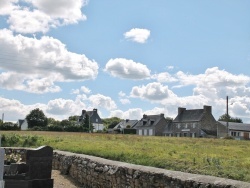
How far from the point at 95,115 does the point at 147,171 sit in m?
110

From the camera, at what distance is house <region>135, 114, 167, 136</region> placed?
87750mm

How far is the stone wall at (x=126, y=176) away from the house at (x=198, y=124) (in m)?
65.9

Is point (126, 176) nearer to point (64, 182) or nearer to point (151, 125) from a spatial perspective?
point (64, 182)

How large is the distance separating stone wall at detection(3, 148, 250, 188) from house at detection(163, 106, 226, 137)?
6589cm

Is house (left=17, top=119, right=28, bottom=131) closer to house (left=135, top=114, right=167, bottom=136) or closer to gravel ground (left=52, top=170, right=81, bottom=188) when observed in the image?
house (left=135, top=114, right=167, bottom=136)

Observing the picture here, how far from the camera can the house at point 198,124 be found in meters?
78.1

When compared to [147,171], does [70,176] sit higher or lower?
lower

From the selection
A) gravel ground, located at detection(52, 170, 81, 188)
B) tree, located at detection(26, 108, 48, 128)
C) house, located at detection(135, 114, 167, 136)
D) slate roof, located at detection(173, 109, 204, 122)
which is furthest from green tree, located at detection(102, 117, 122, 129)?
gravel ground, located at detection(52, 170, 81, 188)

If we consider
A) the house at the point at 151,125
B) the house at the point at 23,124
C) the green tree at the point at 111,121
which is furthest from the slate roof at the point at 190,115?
the house at the point at 23,124

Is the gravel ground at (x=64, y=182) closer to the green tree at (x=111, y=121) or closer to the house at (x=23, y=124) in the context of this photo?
the house at (x=23, y=124)

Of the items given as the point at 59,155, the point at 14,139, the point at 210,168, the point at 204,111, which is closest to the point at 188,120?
the point at 204,111

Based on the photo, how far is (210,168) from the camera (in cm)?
876

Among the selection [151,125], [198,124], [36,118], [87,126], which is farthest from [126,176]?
[36,118]

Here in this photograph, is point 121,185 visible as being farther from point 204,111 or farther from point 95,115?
point 95,115
